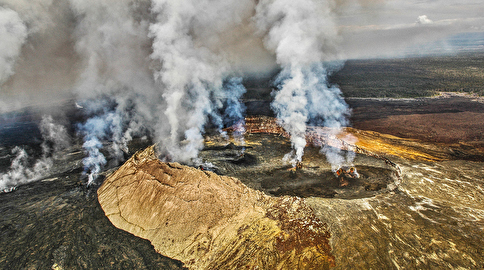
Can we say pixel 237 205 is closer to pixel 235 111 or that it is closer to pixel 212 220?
pixel 212 220

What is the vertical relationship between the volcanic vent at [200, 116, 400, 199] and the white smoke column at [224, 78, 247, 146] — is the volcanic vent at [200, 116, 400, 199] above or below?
below

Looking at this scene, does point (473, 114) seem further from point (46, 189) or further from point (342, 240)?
point (46, 189)

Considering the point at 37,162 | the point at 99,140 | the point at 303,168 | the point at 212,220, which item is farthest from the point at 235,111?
the point at 212,220

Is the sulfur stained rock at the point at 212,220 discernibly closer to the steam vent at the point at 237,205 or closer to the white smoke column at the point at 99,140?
the steam vent at the point at 237,205

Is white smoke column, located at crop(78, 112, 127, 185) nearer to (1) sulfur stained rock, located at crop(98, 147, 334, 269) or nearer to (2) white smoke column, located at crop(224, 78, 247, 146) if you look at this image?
(1) sulfur stained rock, located at crop(98, 147, 334, 269)

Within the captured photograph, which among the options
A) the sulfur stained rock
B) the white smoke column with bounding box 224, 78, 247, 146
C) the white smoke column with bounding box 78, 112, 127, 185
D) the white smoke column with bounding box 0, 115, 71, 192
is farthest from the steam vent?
the white smoke column with bounding box 224, 78, 247, 146

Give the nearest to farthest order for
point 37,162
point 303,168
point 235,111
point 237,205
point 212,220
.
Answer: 1. point 212,220
2. point 237,205
3. point 303,168
4. point 37,162
5. point 235,111

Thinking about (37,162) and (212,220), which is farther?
(37,162)

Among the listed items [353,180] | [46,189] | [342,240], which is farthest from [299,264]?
[46,189]
